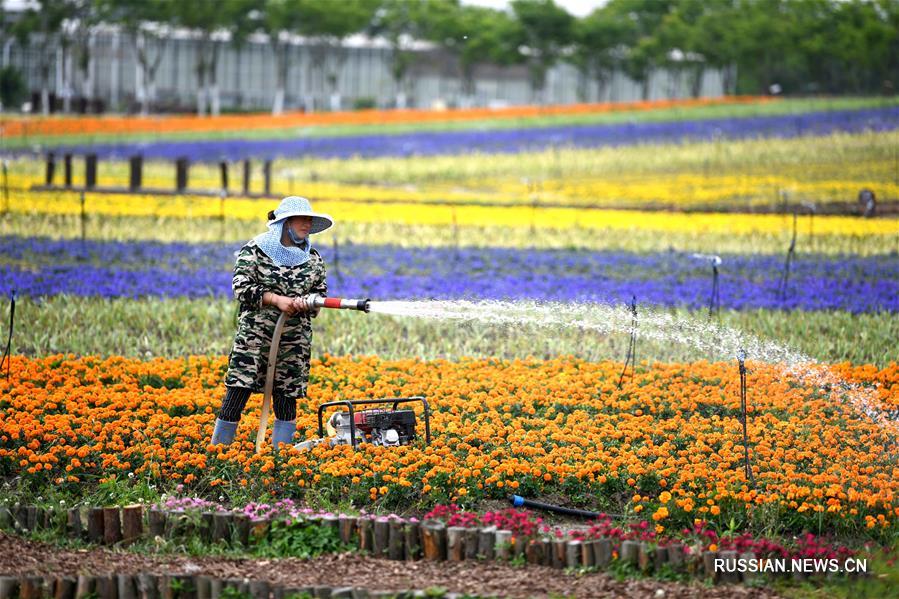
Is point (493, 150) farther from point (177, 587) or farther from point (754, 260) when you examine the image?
point (177, 587)

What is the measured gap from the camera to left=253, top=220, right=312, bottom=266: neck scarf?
28.2 ft

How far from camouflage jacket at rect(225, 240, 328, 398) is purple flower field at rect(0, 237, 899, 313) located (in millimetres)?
7330

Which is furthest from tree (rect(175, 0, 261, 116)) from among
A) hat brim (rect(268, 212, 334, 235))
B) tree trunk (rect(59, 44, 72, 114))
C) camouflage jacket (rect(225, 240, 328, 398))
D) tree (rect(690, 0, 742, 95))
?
camouflage jacket (rect(225, 240, 328, 398))

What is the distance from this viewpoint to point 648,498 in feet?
26.1

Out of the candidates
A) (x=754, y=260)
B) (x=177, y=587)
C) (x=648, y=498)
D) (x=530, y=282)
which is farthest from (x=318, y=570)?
(x=754, y=260)

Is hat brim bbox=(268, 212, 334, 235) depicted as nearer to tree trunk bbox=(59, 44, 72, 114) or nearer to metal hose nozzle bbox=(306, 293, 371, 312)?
metal hose nozzle bbox=(306, 293, 371, 312)

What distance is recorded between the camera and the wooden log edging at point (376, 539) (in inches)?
263

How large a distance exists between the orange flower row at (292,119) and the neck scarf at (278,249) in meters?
24.5

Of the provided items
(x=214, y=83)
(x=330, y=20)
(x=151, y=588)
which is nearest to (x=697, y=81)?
(x=330, y=20)

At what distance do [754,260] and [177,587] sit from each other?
1550cm

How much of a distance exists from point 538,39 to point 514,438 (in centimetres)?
3263

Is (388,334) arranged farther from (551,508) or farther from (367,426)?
(551,508)

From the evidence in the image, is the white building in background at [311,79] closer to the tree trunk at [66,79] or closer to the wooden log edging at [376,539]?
the tree trunk at [66,79]

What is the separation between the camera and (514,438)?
9.11 metres
